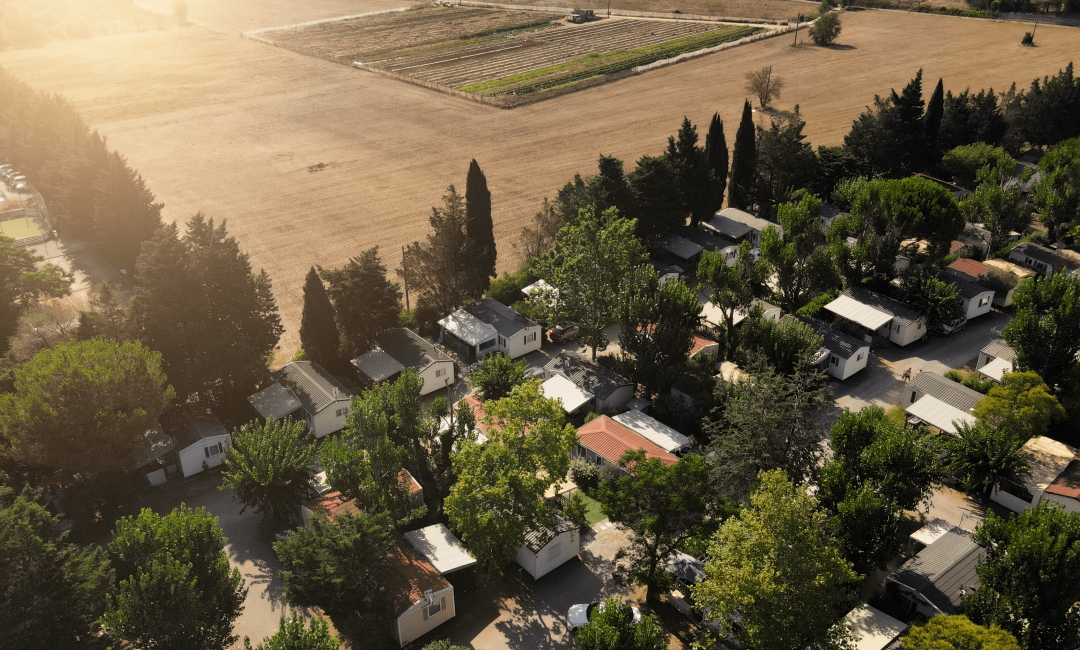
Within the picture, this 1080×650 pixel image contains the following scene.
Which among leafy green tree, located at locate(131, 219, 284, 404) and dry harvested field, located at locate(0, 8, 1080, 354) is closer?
leafy green tree, located at locate(131, 219, 284, 404)

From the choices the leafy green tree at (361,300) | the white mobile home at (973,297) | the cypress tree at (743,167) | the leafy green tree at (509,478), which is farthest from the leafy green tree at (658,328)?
the cypress tree at (743,167)

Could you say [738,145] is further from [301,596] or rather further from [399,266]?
[301,596]

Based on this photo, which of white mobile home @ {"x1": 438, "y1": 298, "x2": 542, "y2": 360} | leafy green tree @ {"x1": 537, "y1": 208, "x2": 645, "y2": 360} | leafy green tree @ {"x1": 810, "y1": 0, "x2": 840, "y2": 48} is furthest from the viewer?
leafy green tree @ {"x1": 810, "y1": 0, "x2": 840, "y2": 48}

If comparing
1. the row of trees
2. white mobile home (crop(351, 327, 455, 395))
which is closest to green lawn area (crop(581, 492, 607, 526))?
white mobile home (crop(351, 327, 455, 395))

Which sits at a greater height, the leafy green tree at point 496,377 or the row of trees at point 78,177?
the row of trees at point 78,177

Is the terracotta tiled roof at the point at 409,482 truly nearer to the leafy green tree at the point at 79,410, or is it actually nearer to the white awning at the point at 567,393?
the white awning at the point at 567,393

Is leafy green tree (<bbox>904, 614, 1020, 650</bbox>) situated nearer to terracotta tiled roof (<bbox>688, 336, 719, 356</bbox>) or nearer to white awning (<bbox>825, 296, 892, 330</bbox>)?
terracotta tiled roof (<bbox>688, 336, 719, 356</bbox>)
